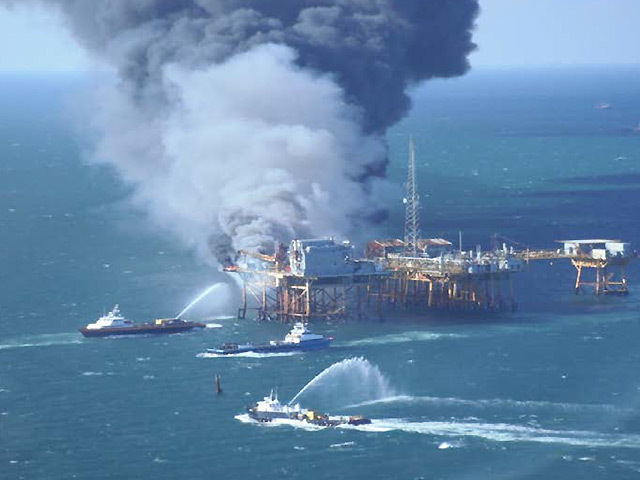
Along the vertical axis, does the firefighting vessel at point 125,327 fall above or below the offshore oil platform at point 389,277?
below

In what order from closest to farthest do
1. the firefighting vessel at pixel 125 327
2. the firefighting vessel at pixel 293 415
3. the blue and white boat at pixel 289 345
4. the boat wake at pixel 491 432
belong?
the boat wake at pixel 491 432
the firefighting vessel at pixel 293 415
the blue and white boat at pixel 289 345
the firefighting vessel at pixel 125 327

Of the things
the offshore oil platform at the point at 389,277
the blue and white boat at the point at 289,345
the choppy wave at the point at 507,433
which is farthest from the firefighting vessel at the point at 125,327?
the choppy wave at the point at 507,433

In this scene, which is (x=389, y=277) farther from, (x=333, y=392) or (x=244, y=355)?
(x=333, y=392)

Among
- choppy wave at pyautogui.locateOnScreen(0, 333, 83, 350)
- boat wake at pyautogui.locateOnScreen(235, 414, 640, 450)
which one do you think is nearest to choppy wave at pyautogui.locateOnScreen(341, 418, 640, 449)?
boat wake at pyautogui.locateOnScreen(235, 414, 640, 450)

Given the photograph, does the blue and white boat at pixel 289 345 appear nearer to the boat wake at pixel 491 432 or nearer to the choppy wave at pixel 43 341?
the choppy wave at pixel 43 341

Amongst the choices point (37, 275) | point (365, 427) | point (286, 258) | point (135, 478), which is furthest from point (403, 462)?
point (37, 275)
